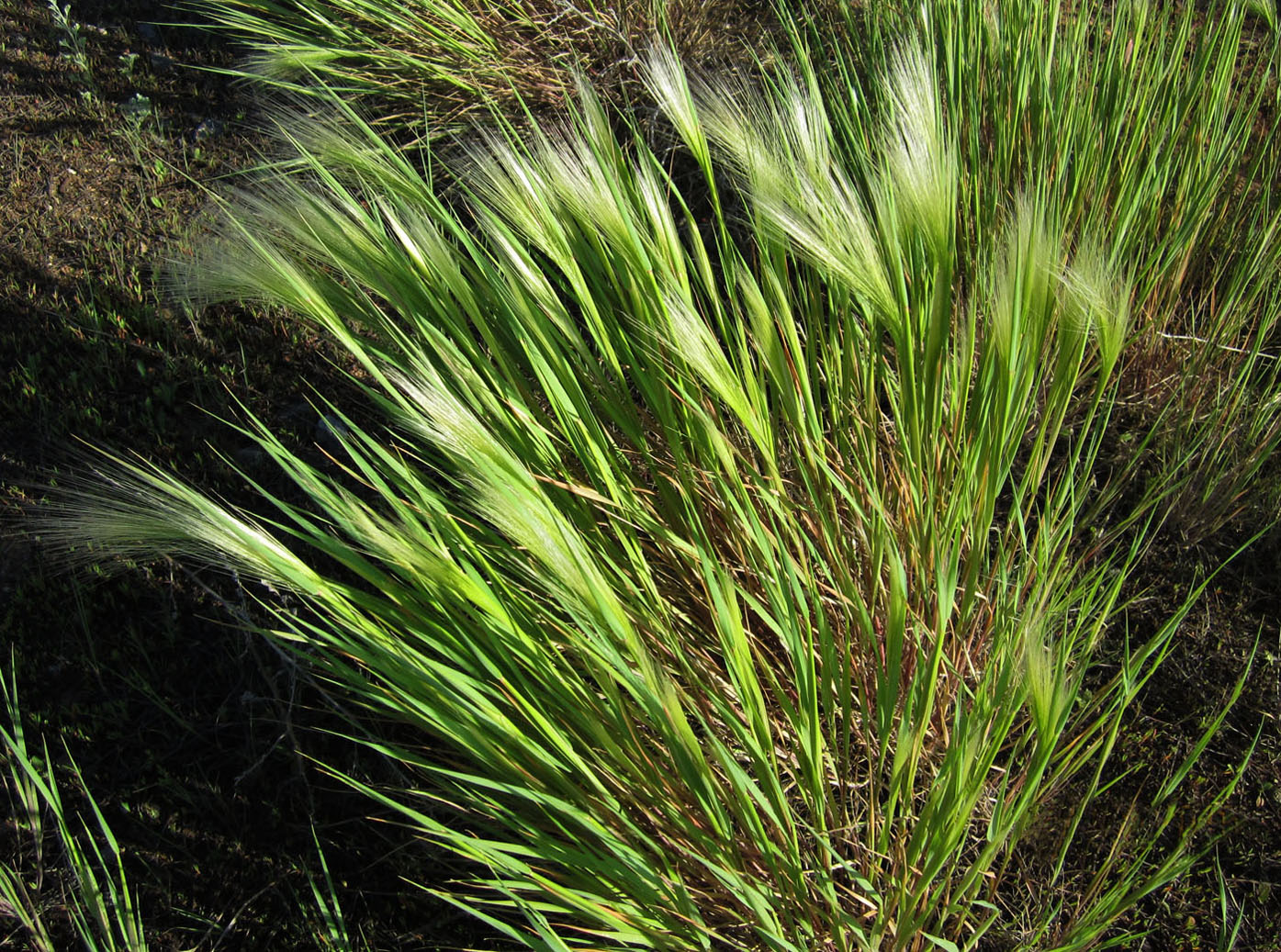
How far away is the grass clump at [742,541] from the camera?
0.92m

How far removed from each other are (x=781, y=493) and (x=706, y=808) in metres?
0.39

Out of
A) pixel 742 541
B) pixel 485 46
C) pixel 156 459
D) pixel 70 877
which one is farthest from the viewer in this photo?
pixel 485 46

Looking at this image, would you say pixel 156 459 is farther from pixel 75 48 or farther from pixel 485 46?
pixel 75 48

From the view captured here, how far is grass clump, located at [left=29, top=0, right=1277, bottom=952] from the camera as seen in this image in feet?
3.00

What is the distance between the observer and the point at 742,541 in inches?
46.7

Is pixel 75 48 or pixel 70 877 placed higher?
pixel 75 48

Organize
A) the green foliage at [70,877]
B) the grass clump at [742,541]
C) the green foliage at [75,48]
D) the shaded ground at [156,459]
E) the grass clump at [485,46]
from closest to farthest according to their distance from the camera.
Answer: the grass clump at [742,541] → the green foliage at [70,877] → the shaded ground at [156,459] → the grass clump at [485,46] → the green foliage at [75,48]

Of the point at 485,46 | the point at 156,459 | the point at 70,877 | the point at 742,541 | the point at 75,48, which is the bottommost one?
the point at 70,877

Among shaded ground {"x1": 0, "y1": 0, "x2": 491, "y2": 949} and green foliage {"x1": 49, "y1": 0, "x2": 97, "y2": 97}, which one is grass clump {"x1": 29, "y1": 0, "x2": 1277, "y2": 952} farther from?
green foliage {"x1": 49, "y1": 0, "x2": 97, "y2": 97}

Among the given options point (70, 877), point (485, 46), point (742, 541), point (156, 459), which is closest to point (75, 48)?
point (485, 46)

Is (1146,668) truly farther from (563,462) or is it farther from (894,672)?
(563,462)

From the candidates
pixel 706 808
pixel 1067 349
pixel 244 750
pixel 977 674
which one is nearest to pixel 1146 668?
pixel 977 674

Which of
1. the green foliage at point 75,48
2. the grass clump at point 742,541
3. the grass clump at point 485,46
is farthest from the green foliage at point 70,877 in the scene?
the green foliage at point 75,48

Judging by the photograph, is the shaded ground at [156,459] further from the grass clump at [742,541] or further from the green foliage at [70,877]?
the grass clump at [742,541]
